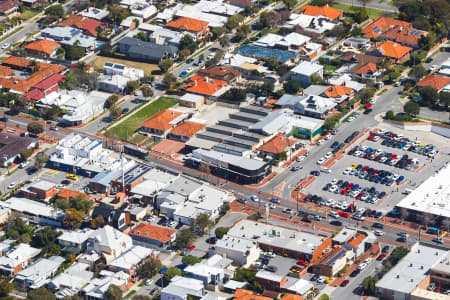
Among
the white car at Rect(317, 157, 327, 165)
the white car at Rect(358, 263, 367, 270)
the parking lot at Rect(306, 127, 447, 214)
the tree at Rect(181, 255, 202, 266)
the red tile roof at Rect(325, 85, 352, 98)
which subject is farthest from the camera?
the red tile roof at Rect(325, 85, 352, 98)

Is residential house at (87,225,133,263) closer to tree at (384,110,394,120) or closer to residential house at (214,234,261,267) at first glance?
residential house at (214,234,261,267)

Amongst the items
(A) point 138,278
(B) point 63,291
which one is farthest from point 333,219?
(B) point 63,291

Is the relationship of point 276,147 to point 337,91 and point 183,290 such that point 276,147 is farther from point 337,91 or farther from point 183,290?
point 183,290

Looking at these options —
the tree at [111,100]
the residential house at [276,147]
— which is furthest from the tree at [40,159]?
the residential house at [276,147]

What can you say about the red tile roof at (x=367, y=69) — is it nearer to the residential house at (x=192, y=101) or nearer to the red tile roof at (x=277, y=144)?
the red tile roof at (x=277, y=144)

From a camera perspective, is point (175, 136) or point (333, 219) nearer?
point (333, 219)

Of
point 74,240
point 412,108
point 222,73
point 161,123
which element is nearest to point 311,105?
point 412,108

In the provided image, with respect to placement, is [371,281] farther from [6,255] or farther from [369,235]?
[6,255]

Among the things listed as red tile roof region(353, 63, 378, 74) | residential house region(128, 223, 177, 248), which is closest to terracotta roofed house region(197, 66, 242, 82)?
red tile roof region(353, 63, 378, 74)
